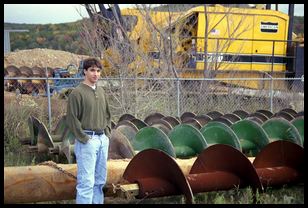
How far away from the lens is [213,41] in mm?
12945

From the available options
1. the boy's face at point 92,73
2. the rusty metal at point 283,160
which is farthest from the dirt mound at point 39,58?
the boy's face at point 92,73

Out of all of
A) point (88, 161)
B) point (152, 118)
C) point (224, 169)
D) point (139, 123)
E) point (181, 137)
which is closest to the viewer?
point (88, 161)

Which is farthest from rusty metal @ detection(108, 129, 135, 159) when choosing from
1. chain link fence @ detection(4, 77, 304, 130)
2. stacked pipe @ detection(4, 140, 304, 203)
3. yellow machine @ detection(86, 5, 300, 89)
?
yellow machine @ detection(86, 5, 300, 89)

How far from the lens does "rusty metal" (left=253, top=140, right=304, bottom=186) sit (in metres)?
4.91

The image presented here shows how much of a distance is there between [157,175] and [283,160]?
1562mm

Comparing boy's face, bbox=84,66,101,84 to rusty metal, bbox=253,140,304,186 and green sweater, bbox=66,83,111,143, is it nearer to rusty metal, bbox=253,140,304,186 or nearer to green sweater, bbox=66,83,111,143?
green sweater, bbox=66,83,111,143

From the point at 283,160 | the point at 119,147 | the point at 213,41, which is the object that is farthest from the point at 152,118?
the point at 213,41

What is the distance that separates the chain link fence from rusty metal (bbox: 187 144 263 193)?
4674 millimetres

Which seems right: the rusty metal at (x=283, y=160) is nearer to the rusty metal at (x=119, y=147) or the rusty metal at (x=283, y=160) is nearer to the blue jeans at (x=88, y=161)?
the rusty metal at (x=119, y=147)

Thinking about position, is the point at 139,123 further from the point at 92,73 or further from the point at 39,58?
the point at 39,58

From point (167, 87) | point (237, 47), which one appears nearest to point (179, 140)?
point (167, 87)

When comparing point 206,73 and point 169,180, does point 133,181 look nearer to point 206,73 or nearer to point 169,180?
point 169,180

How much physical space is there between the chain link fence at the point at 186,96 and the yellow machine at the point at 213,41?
1.98 feet

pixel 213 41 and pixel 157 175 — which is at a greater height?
pixel 213 41
